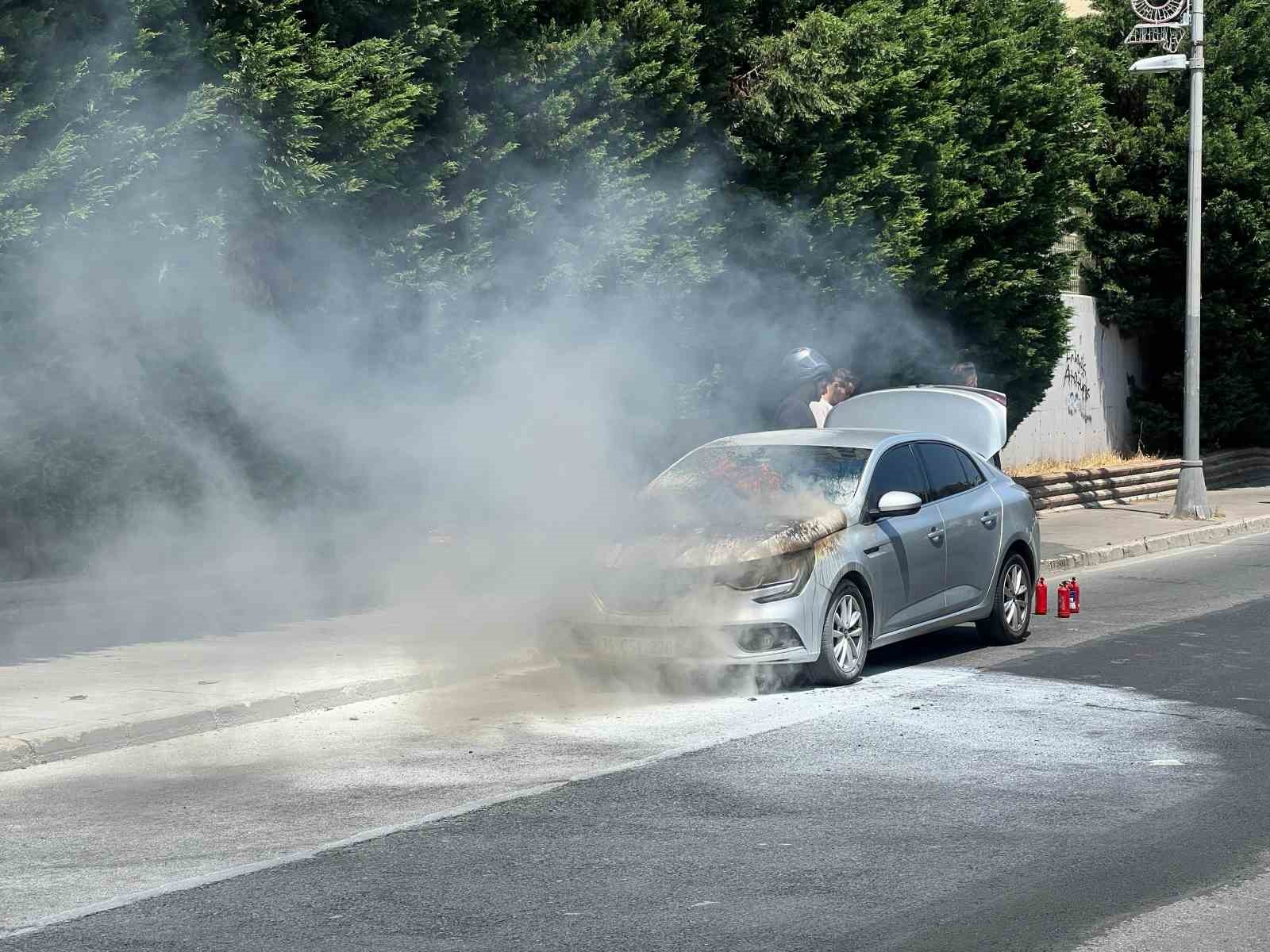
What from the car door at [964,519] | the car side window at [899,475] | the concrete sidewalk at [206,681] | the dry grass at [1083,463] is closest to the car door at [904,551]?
the car side window at [899,475]

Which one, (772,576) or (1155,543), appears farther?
(1155,543)

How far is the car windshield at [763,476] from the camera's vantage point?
925cm

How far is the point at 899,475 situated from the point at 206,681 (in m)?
3.94

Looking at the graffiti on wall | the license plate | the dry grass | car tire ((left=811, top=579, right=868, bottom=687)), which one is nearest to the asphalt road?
car tire ((left=811, top=579, right=868, bottom=687))

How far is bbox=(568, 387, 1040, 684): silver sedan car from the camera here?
8.50 metres

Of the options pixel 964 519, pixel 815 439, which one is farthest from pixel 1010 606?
pixel 815 439

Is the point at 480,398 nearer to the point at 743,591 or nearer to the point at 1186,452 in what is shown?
the point at 743,591

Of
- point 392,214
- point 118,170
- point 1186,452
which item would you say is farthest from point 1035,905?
point 1186,452

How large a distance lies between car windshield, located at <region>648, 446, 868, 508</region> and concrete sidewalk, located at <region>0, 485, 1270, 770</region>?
1.33m

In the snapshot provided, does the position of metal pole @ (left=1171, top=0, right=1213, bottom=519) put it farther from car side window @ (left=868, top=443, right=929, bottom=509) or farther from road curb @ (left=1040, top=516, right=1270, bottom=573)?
car side window @ (left=868, top=443, right=929, bottom=509)

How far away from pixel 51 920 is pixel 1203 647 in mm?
7124

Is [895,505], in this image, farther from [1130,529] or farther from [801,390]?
[1130,529]

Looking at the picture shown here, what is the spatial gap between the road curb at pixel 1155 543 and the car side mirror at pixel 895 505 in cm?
431

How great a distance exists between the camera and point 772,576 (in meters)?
8.55
